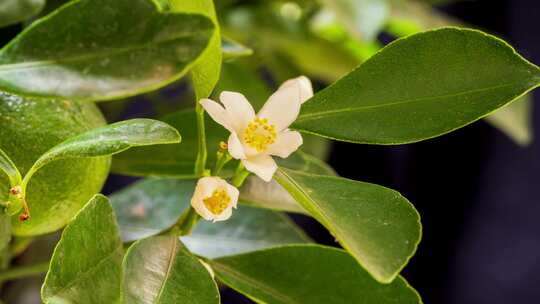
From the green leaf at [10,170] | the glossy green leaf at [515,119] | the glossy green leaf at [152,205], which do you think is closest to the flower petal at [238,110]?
the green leaf at [10,170]

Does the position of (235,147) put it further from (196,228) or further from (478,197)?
(478,197)

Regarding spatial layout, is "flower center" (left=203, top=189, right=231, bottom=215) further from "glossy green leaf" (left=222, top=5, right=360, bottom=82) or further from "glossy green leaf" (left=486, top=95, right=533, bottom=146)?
"glossy green leaf" (left=486, top=95, right=533, bottom=146)

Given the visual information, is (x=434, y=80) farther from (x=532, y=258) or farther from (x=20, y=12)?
(x=532, y=258)

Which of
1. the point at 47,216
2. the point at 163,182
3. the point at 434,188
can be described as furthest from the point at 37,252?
the point at 434,188

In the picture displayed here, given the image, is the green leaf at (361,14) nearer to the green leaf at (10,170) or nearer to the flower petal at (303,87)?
the flower petal at (303,87)

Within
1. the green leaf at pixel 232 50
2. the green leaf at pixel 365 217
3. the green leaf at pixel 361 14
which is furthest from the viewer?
the green leaf at pixel 361 14

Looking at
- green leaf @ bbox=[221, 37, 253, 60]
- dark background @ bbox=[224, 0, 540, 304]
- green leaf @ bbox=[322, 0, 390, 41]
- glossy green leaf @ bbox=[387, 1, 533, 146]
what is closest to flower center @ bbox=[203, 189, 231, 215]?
green leaf @ bbox=[221, 37, 253, 60]
